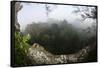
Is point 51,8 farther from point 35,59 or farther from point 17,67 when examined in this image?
point 17,67

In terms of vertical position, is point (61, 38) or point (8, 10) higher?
point (8, 10)

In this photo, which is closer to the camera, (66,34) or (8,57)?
(8,57)

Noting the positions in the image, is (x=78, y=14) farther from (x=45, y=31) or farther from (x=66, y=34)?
(x=45, y=31)

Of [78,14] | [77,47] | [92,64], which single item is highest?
[78,14]

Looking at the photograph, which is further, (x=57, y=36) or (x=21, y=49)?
(x=57, y=36)

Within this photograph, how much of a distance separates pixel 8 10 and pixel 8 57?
52 cm

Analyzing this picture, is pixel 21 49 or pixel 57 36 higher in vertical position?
pixel 57 36

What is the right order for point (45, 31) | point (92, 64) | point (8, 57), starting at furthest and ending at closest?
point (92, 64), point (45, 31), point (8, 57)

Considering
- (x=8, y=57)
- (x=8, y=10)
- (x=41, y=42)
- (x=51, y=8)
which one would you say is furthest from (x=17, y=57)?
(x=51, y=8)

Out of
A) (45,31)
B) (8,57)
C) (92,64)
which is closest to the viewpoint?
(8,57)

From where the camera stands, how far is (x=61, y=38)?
104 inches

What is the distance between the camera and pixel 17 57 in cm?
242

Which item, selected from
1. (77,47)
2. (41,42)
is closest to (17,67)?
(41,42)

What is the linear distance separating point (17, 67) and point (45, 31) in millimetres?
530
